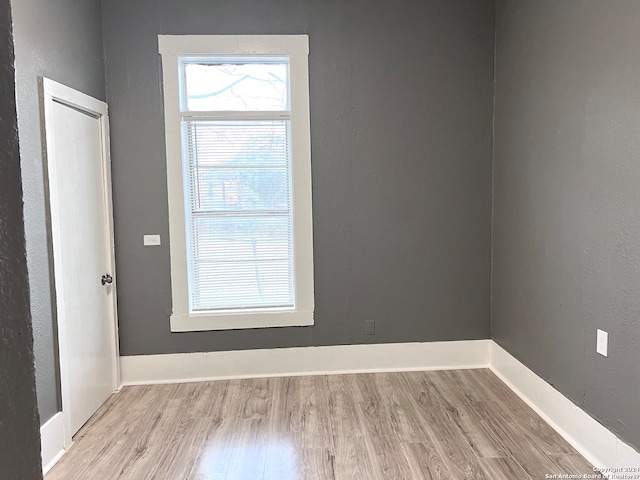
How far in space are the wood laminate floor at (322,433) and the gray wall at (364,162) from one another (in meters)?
0.43

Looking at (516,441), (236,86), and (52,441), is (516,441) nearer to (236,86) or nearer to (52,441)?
(52,441)

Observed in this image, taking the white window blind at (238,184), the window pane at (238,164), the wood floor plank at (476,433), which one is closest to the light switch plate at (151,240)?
the white window blind at (238,184)

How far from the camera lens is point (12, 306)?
1.91ft

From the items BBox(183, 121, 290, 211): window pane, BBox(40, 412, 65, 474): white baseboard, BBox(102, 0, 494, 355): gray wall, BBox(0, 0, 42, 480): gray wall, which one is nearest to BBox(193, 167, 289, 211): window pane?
BBox(183, 121, 290, 211): window pane

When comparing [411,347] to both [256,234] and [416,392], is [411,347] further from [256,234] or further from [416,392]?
[256,234]

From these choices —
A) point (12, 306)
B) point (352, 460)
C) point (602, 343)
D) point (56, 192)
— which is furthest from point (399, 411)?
point (12, 306)

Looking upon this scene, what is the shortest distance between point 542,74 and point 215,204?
2.43 meters

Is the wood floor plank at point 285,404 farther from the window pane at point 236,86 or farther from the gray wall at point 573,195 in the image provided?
the window pane at point 236,86

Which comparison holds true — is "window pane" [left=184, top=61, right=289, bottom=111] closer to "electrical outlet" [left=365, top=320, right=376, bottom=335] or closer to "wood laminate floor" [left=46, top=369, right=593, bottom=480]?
"electrical outlet" [left=365, top=320, right=376, bottom=335]

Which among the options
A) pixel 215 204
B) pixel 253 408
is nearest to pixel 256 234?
pixel 215 204

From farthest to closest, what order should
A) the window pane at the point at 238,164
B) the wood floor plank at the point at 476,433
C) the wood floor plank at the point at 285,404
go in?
1. the window pane at the point at 238,164
2. the wood floor plank at the point at 285,404
3. the wood floor plank at the point at 476,433

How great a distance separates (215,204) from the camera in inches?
147

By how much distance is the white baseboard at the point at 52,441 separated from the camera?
2.60m

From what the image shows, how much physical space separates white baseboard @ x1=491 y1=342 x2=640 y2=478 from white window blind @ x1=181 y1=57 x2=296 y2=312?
171 centimetres
